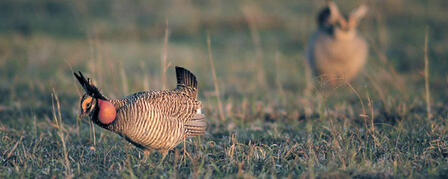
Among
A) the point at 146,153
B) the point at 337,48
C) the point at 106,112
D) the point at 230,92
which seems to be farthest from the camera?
the point at 337,48

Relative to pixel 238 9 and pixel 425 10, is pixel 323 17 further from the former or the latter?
pixel 425 10

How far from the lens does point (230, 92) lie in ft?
21.7

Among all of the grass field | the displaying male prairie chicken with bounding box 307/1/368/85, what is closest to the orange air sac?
the grass field

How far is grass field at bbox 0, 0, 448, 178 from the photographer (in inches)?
135

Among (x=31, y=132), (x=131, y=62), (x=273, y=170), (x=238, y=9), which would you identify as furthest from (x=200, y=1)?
(x=273, y=170)

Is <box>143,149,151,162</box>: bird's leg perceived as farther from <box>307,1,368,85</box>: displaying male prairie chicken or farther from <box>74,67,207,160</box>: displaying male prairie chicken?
<box>307,1,368,85</box>: displaying male prairie chicken

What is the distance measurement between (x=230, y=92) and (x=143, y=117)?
3.25 meters

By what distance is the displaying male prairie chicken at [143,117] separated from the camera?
345cm

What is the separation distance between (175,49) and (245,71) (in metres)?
2.03

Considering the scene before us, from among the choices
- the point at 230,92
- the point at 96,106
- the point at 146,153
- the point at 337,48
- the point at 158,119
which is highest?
the point at 337,48

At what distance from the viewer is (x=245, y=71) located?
838cm

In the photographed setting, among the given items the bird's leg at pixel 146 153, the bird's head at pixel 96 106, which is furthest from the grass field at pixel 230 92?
the bird's head at pixel 96 106

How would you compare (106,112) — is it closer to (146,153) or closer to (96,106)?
(96,106)

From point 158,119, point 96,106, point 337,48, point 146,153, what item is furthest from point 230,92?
point 96,106
